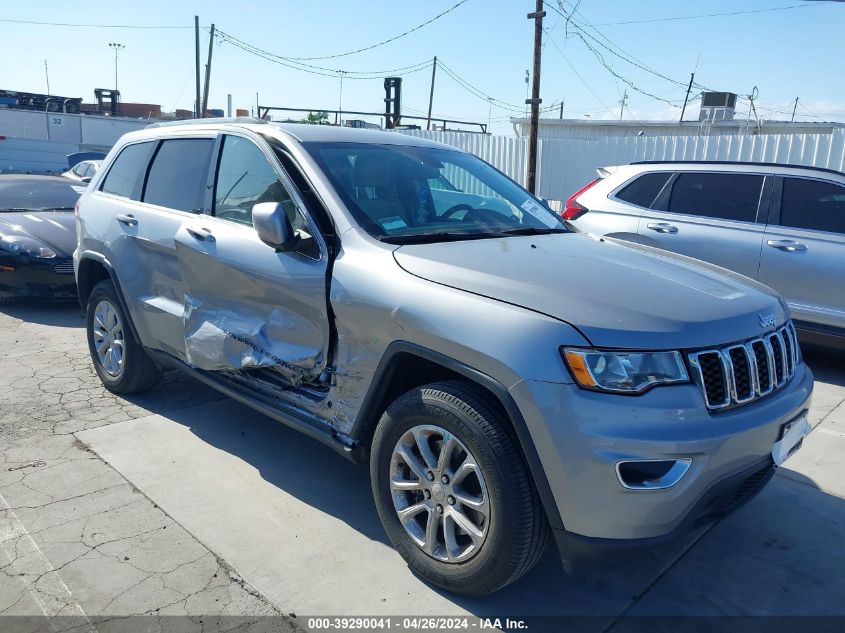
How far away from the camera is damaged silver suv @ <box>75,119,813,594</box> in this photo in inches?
92.7

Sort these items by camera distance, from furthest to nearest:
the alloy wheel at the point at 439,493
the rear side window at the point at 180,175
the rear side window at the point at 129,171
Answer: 1. the rear side window at the point at 129,171
2. the rear side window at the point at 180,175
3. the alloy wheel at the point at 439,493

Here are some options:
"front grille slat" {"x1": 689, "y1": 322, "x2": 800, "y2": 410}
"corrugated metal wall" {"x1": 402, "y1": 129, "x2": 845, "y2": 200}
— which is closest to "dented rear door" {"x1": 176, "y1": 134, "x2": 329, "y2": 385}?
"front grille slat" {"x1": 689, "y1": 322, "x2": 800, "y2": 410}

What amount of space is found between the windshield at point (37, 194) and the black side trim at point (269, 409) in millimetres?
5502

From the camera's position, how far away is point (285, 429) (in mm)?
4496

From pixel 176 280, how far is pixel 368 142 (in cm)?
137

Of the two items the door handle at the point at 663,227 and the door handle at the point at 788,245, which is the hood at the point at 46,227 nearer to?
the door handle at the point at 663,227

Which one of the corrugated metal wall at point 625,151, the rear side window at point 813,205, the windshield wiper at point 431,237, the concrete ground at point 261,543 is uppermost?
the corrugated metal wall at point 625,151

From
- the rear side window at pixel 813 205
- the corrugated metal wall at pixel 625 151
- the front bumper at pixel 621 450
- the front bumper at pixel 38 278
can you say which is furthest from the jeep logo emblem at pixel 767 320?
the corrugated metal wall at pixel 625 151

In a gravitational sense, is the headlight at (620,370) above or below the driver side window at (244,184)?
below

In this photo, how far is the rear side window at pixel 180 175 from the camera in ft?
13.4

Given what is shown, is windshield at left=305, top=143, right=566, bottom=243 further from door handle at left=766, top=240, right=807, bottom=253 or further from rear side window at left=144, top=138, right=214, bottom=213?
door handle at left=766, top=240, right=807, bottom=253

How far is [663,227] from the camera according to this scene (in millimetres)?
6676

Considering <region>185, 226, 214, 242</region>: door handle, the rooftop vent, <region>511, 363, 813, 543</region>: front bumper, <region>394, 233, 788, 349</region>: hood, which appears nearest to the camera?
<region>511, 363, 813, 543</region>: front bumper

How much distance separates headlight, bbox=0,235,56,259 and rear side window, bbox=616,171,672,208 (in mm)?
6056
